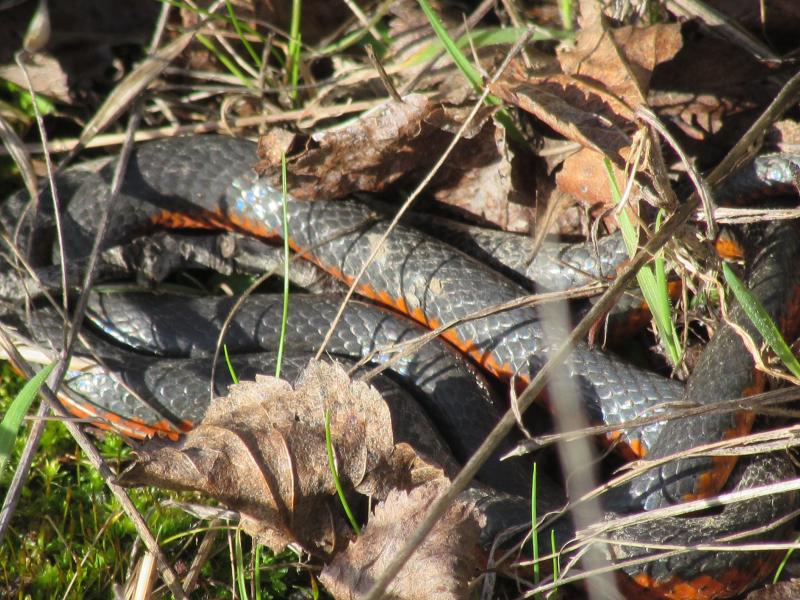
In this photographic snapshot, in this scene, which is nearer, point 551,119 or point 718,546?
point 718,546

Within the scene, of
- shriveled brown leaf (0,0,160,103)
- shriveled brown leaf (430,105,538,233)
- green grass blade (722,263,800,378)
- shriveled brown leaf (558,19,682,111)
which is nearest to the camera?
green grass blade (722,263,800,378)

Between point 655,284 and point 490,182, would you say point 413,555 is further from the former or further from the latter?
point 490,182

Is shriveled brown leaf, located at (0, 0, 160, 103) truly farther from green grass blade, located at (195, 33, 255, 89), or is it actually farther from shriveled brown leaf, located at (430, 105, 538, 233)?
shriveled brown leaf, located at (430, 105, 538, 233)

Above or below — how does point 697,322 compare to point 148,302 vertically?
above

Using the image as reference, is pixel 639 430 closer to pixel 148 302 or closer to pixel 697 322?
pixel 697 322

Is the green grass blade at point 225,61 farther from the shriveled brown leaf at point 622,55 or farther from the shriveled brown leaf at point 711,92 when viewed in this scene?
the shriveled brown leaf at point 711,92

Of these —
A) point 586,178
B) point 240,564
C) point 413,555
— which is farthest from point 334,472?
point 586,178

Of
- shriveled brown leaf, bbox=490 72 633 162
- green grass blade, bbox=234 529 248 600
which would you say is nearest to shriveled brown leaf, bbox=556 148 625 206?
shriveled brown leaf, bbox=490 72 633 162

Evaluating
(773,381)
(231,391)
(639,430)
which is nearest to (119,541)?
(231,391)
